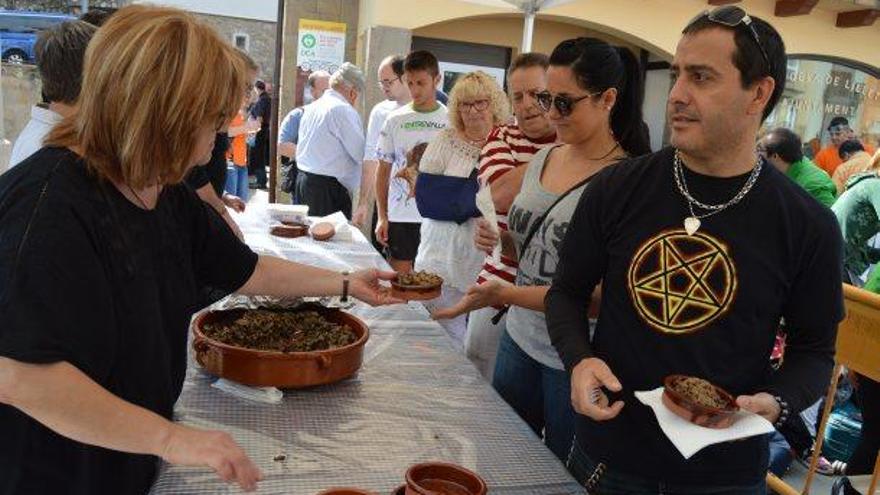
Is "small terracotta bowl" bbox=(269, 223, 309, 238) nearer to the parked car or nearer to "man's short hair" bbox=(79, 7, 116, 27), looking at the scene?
"man's short hair" bbox=(79, 7, 116, 27)

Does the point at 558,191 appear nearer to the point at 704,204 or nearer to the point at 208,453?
the point at 704,204

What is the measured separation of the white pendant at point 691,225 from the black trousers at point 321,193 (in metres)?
3.78

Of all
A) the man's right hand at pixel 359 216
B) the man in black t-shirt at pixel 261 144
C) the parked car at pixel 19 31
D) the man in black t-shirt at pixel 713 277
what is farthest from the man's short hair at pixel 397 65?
the parked car at pixel 19 31

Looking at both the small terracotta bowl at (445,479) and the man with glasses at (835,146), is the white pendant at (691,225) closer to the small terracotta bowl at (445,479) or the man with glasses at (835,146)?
the small terracotta bowl at (445,479)

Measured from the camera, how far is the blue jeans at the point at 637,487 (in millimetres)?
1330

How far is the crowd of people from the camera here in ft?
3.18

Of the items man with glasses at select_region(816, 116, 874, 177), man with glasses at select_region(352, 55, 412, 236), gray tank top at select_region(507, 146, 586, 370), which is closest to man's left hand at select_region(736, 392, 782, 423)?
gray tank top at select_region(507, 146, 586, 370)

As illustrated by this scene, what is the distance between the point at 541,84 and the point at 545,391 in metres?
1.16

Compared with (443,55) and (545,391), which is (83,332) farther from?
(443,55)

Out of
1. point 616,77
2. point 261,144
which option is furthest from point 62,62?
point 261,144

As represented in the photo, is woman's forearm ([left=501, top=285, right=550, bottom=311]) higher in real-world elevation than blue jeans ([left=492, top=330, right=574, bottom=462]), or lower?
higher

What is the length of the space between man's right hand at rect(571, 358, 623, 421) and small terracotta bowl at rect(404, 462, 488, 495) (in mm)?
289

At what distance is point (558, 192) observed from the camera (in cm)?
183

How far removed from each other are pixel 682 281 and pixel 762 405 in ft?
0.85
